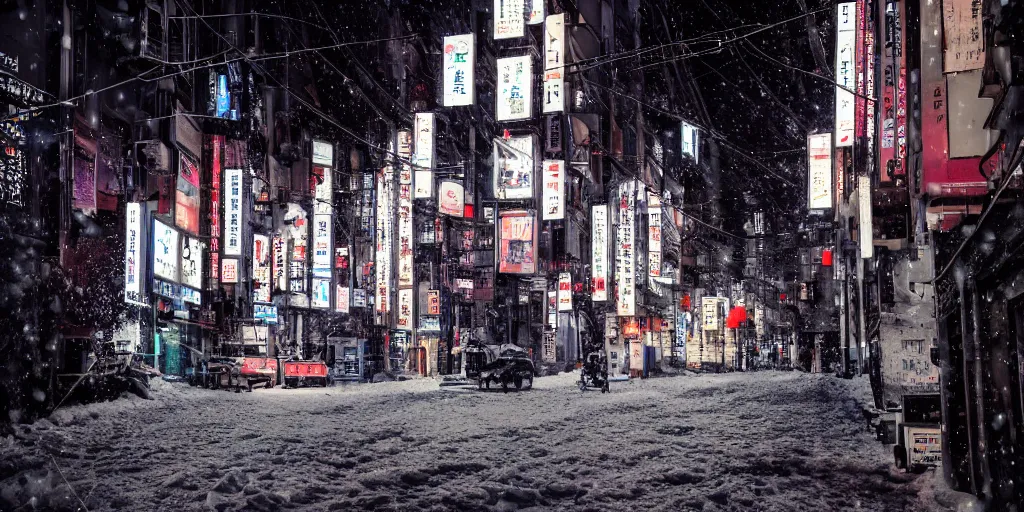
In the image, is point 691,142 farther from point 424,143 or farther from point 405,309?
point 424,143

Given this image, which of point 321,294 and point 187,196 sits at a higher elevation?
point 187,196

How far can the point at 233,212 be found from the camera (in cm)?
1570

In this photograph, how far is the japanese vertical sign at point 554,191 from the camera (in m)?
18.3

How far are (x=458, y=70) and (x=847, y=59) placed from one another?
6.59 metres

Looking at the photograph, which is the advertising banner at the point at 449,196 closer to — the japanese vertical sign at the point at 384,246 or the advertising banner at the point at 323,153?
the japanese vertical sign at the point at 384,246

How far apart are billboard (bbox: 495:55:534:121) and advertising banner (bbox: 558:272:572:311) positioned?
954 cm

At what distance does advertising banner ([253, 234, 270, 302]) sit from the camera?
61.5 feet

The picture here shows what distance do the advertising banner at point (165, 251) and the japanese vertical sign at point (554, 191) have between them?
847cm

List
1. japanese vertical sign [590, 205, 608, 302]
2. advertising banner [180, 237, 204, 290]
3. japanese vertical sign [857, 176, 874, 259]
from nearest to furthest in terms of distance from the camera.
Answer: japanese vertical sign [857, 176, 874, 259] → advertising banner [180, 237, 204, 290] → japanese vertical sign [590, 205, 608, 302]

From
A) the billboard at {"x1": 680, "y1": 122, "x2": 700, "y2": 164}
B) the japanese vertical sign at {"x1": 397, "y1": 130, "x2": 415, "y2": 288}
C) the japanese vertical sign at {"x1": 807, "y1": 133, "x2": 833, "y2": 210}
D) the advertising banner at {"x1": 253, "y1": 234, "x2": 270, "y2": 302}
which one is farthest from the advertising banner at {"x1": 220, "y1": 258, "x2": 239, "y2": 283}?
the billboard at {"x1": 680, "y1": 122, "x2": 700, "y2": 164}

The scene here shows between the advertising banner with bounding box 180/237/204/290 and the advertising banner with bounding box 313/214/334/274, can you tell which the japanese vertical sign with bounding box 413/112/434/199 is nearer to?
the advertising banner with bounding box 313/214/334/274

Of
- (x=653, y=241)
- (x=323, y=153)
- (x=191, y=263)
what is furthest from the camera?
(x=653, y=241)

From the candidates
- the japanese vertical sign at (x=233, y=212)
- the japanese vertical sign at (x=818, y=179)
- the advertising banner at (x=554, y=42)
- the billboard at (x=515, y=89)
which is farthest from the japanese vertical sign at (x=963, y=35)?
the japanese vertical sign at (x=233, y=212)

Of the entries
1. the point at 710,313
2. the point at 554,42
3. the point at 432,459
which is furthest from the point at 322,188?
the point at 710,313
